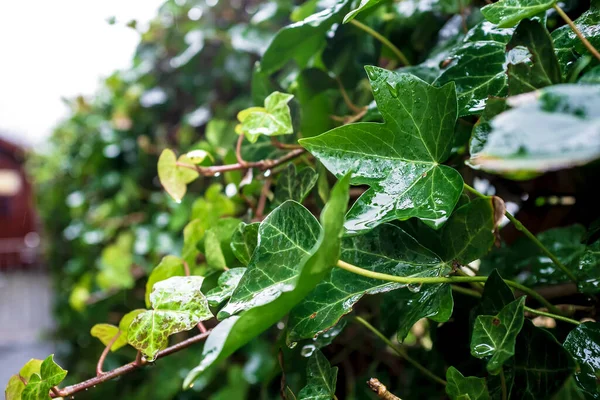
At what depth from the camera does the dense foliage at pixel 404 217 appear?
312mm

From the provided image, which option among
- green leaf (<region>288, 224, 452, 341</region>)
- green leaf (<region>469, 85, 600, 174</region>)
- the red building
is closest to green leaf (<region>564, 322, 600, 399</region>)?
green leaf (<region>288, 224, 452, 341</region>)

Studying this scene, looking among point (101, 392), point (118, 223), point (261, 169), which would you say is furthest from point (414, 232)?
point (118, 223)

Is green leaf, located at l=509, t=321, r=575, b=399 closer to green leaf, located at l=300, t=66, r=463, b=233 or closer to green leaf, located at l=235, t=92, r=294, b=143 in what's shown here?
green leaf, located at l=300, t=66, r=463, b=233

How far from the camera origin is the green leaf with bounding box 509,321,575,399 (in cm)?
31

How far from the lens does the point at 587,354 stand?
340mm

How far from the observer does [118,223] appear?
5.37ft

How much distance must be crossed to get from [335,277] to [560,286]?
28 centimetres

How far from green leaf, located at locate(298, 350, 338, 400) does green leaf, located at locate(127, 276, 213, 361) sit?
0.11 metres

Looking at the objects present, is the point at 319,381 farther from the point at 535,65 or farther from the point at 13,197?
the point at 13,197

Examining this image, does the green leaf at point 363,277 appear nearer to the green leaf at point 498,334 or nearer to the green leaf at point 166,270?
the green leaf at point 498,334

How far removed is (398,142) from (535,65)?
12 centimetres

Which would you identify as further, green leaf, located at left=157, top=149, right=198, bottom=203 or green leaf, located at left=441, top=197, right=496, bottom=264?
green leaf, located at left=157, top=149, right=198, bottom=203

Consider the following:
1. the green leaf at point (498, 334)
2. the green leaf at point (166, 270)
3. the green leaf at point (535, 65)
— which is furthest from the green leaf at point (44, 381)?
the green leaf at point (535, 65)

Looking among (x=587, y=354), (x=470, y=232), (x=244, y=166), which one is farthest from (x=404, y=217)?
(x=244, y=166)
